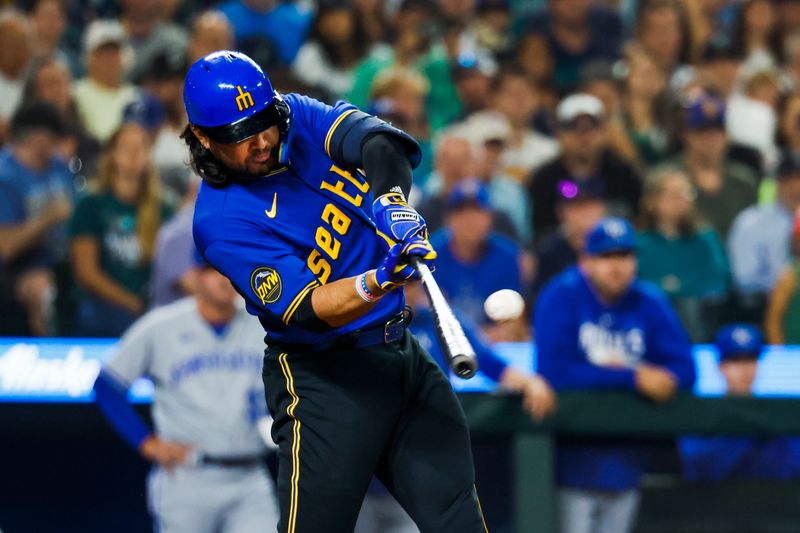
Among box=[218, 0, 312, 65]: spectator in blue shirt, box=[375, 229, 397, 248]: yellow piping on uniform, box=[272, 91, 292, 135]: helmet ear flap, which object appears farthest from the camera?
box=[218, 0, 312, 65]: spectator in blue shirt

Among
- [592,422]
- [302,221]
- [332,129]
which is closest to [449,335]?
[302,221]

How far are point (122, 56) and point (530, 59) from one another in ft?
9.15

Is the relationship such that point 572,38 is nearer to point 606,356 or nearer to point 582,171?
point 582,171

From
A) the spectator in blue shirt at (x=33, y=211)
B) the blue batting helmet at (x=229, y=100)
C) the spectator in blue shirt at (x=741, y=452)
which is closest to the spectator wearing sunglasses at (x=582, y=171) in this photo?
the spectator in blue shirt at (x=741, y=452)

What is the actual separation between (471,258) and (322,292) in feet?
11.0

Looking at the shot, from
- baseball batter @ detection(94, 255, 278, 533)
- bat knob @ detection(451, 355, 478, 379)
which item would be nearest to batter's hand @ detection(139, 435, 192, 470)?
baseball batter @ detection(94, 255, 278, 533)

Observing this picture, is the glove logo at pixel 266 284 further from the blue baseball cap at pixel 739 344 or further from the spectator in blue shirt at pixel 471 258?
the spectator in blue shirt at pixel 471 258

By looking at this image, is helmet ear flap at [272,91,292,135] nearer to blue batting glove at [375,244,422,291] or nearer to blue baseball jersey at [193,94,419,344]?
blue baseball jersey at [193,94,419,344]

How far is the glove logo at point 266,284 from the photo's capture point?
3436 mm

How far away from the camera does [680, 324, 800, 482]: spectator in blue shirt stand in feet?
18.3

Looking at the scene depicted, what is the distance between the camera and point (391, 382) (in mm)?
3596

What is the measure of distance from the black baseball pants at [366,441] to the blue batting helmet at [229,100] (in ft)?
2.18

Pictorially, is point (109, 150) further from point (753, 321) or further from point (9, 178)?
point (753, 321)

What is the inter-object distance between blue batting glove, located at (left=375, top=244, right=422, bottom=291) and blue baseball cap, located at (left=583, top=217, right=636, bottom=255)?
8.55ft
